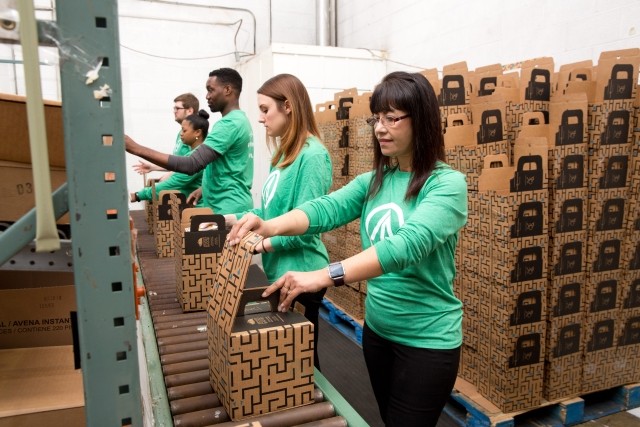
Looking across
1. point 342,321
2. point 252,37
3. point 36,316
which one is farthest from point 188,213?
point 252,37

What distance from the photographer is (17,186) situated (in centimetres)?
95

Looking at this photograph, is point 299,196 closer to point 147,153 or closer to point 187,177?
point 147,153

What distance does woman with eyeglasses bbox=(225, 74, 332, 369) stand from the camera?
5.94 ft

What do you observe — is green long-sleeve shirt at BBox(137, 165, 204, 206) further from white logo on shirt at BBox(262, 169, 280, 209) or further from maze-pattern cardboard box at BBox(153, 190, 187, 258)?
white logo on shirt at BBox(262, 169, 280, 209)

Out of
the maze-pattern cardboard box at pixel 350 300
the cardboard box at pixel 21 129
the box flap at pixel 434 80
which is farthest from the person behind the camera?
the maze-pattern cardboard box at pixel 350 300

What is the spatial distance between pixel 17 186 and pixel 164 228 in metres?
1.99

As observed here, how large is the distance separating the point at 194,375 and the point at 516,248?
1.67m

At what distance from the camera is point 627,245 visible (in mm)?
2648

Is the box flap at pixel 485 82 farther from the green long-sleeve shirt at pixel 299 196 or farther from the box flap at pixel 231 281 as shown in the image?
the box flap at pixel 231 281

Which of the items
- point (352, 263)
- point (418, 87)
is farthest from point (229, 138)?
point (352, 263)

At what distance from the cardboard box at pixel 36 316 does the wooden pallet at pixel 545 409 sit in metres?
2.04

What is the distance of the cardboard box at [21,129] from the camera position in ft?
2.84

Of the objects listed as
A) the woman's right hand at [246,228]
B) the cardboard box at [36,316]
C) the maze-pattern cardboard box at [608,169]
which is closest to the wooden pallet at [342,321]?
the maze-pattern cardboard box at [608,169]

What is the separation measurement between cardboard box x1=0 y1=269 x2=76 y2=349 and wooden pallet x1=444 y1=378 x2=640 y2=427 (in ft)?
6.69
